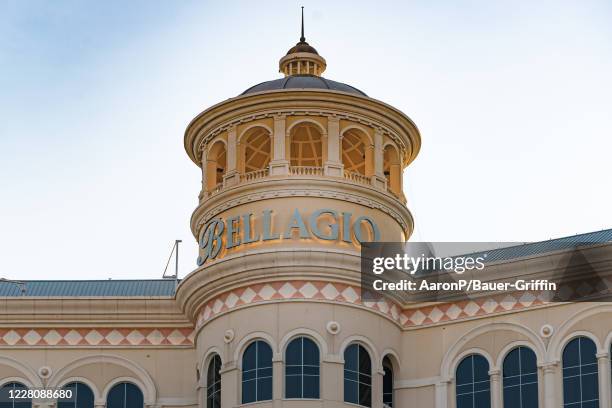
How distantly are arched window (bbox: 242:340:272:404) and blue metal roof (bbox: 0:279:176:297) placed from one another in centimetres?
866

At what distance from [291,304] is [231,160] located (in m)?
5.67

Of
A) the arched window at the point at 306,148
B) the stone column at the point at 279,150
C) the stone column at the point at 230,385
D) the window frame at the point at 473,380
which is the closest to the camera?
the stone column at the point at 230,385

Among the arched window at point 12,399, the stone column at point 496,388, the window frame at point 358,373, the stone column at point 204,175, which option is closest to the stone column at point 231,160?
the stone column at point 204,175

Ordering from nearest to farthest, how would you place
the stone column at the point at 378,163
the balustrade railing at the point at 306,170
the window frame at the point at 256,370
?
the window frame at the point at 256,370 < the balustrade railing at the point at 306,170 < the stone column at the point at 378,163

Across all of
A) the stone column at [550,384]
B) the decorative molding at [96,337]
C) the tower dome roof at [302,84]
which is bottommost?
the stone column at [550,384]

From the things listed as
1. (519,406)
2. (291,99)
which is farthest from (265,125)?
(519,406)

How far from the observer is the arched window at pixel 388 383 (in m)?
63.6

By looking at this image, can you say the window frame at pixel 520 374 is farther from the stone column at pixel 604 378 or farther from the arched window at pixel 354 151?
the arched window at pixel 354 151

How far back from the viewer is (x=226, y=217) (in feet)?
211

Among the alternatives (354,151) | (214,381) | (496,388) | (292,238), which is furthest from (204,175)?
(496,388)

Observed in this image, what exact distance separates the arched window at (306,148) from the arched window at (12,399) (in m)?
11.9

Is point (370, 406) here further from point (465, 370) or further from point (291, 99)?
point (291, 99)

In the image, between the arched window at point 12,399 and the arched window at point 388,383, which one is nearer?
the arched window at point 388,383

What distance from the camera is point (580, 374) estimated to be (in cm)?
6088
